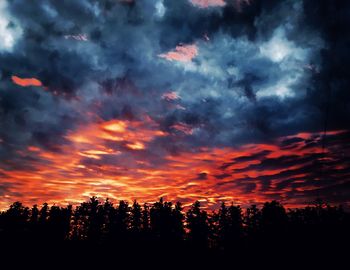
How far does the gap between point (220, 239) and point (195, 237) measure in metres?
10.8

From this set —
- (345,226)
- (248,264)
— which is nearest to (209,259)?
(248,264)

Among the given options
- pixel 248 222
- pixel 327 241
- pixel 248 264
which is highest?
pixel 248 222

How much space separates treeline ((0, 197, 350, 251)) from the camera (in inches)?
2943

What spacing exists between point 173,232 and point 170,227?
230cm

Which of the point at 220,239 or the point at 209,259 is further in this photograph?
the point at 220,239

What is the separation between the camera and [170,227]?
86.6 meters

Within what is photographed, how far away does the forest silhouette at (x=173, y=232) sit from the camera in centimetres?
6700

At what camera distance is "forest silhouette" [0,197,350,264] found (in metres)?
67.0

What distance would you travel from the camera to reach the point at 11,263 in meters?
56.3

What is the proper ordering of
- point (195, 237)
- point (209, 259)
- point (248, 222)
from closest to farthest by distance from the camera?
Result: point (209, 259), point (195, 237), point (248, 222)

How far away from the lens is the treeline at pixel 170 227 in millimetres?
74750

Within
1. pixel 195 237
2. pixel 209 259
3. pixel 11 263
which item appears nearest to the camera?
pixel 11 263

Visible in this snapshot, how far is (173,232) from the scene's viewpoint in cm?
8469

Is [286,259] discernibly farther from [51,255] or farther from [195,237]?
[51,255]
